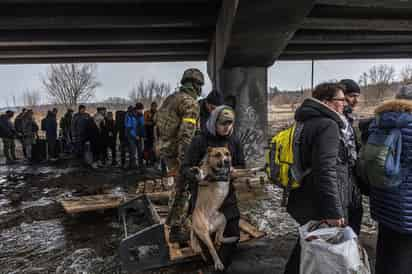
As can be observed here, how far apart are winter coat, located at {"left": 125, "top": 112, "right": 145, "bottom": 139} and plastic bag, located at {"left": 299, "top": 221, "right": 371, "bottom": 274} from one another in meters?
7.91

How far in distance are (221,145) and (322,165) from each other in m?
1.01

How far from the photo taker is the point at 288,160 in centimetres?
260

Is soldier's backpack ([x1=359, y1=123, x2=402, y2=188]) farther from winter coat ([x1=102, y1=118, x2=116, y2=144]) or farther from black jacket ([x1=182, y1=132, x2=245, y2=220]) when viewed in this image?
winter coat ([x1=102, y1=118, x2=116, y2=144])

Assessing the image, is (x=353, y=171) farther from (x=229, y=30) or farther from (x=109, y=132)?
(x=109, y=132)

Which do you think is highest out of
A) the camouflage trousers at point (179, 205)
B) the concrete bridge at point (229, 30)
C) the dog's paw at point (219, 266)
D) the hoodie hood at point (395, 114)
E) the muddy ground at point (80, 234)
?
the concrete bridge at point (229, 30)

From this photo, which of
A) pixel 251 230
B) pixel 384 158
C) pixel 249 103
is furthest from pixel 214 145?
pixel 249 103

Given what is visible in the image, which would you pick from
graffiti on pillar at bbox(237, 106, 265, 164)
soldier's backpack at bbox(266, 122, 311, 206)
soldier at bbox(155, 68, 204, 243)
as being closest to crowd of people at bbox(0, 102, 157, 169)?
graffiti on pillar at bbox(237, 106, 265, 164)

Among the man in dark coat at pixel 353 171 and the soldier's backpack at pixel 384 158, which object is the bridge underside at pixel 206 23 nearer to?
the man in dark coat at pixel 353 171

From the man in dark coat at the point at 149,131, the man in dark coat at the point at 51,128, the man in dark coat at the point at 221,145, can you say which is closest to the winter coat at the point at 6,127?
the man in dark coat at the point at 51,128

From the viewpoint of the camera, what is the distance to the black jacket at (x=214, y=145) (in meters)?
2.98

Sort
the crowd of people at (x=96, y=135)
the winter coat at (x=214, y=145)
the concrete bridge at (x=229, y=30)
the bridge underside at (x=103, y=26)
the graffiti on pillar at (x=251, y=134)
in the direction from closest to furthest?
the winter coat at (x=214, y=145)
the concrete bridge at (x=229, y=30)
the bridge underside at (x=103, y=26)
the graffiti on pillar at (x=251, y=134)
the crowd of people at (x=96, y=135)

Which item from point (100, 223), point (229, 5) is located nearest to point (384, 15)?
point (229, 5)

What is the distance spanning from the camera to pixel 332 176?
2.27 meters

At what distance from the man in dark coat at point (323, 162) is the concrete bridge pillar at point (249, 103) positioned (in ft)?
19.0
